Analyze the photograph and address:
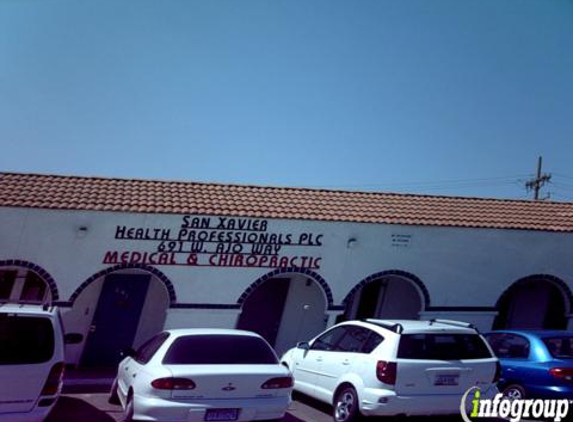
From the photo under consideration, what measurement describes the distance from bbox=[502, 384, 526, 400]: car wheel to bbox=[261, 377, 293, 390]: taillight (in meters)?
4.05

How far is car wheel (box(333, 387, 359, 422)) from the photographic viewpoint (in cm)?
672

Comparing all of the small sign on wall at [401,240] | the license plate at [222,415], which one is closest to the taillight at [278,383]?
the license plate at [222,415]

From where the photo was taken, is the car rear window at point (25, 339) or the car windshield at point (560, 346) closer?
the car rear window at point (25, 339)

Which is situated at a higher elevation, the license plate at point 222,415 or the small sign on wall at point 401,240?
the small sign on wall at point 401,240

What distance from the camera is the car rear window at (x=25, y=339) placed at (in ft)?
17.8

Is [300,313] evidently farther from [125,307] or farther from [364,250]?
[125,307]

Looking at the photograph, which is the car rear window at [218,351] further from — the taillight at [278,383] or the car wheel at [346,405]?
the car wheel at [346,405]

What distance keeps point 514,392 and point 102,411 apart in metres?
6.54

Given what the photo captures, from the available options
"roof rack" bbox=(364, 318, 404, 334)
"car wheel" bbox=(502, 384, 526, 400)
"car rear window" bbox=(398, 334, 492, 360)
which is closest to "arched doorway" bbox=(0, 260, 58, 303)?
"roof rack" bbox=(364, 318, 404, 334)

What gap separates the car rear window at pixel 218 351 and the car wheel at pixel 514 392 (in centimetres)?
415

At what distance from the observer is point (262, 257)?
36.8ft

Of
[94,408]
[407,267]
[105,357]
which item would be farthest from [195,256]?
[407,267]

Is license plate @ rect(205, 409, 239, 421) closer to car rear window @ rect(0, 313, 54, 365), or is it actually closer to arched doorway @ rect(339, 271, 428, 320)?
car rear window @ rect(0, 313, 54, 365)

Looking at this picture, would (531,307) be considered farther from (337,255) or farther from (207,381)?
(207,381)
